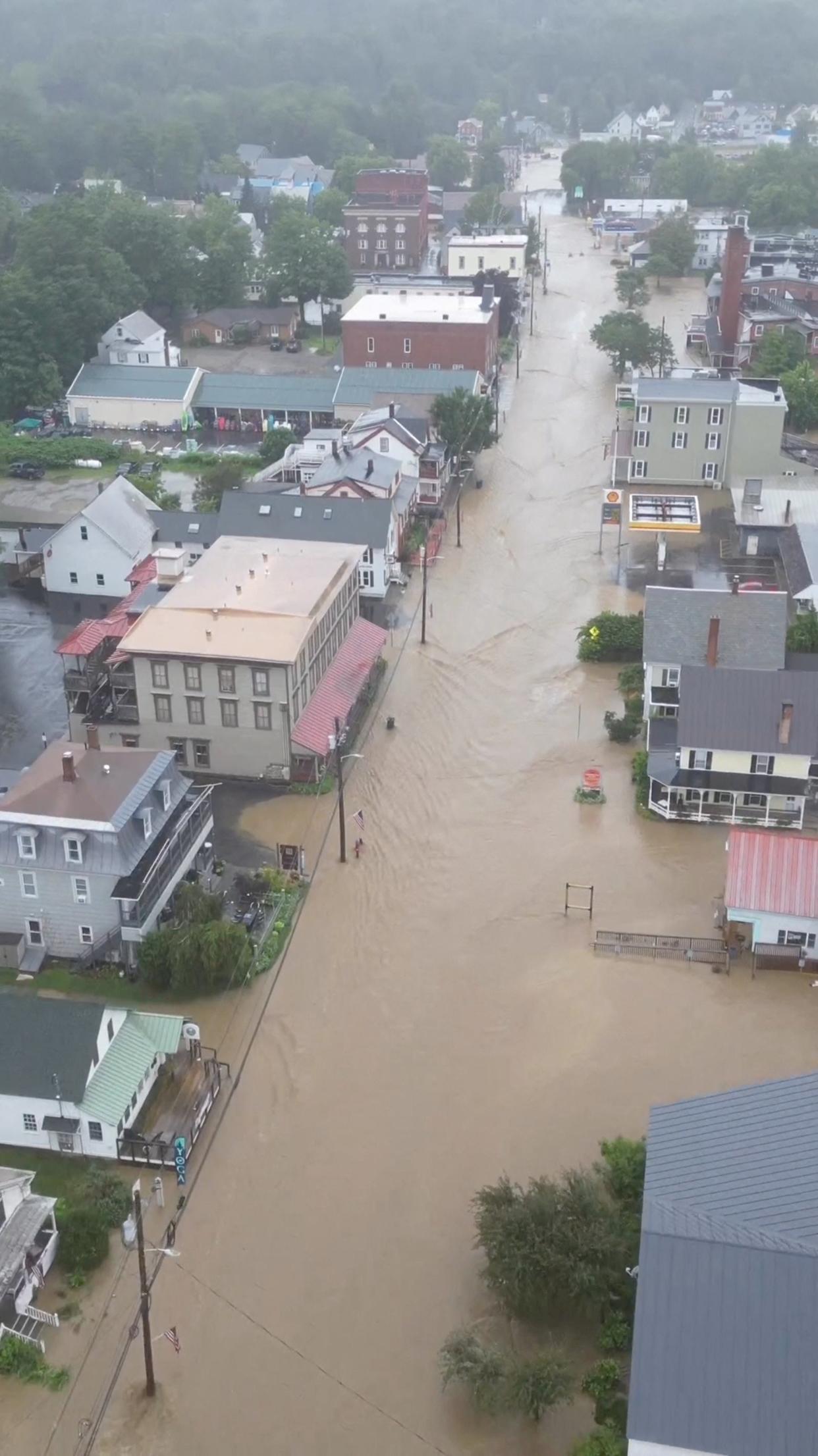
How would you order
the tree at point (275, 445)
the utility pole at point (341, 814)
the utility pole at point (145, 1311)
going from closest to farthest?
the utility pole at point (145, 1311) → the utility pole at point (341, 814) → the tree at point (275, 445)

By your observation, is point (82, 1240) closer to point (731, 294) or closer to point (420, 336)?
point (420, 336)

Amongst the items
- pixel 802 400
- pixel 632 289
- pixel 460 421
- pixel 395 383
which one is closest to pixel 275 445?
pixel 395 383

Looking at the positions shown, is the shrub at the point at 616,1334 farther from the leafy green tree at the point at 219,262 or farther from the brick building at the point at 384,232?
the brick building at the point at 384,232

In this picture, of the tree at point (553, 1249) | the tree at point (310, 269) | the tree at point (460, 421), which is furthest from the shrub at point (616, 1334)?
the tree at point (310, 269)

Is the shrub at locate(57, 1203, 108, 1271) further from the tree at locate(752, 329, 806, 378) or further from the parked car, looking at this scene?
the tree at locate(752, 329, 806, 378)

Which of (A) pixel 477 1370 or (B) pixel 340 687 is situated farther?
(B) pixel 340 687

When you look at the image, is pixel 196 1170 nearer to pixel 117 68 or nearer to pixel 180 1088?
pixel 180 1088
